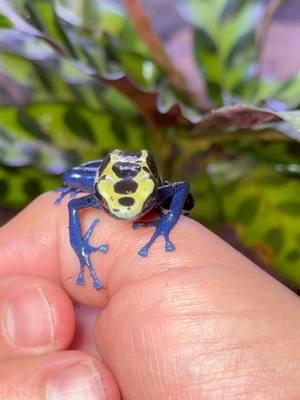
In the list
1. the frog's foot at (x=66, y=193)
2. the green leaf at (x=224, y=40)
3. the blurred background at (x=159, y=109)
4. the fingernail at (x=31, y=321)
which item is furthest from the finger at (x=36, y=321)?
the green leaf at (x=224, y=40)

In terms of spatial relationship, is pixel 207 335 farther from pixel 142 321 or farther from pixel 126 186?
pixel 126 186

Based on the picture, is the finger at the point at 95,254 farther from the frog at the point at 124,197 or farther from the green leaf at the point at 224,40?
the green leaf at the point at 224,40

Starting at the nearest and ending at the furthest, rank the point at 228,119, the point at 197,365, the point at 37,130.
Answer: the point at 197,365 < the point at 228,119 < the point at 37,130

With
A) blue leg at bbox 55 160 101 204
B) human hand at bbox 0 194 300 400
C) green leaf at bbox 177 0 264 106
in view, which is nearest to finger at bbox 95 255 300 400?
human hand at bbox 0 194 300 400

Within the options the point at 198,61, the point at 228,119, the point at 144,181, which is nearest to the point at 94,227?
the point at 144,181

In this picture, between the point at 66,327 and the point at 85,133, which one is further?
the point at 85,133

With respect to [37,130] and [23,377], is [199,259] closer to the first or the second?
[23,377]

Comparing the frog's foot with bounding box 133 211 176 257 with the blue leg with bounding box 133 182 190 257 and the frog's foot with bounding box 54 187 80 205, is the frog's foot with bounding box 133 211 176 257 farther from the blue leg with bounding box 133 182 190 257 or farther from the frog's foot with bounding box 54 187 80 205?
the frog's foot with bounding box 54 187 80 205
